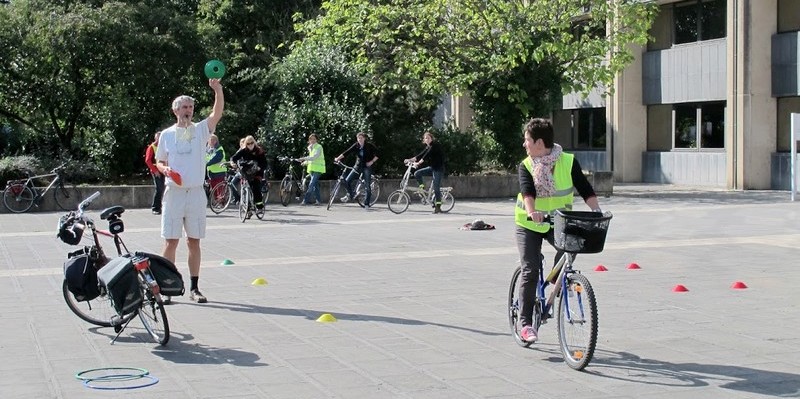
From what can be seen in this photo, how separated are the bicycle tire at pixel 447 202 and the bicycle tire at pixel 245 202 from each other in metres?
4.27

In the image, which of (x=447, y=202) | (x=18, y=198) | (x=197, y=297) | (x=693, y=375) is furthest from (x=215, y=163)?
(x=693, y=375)

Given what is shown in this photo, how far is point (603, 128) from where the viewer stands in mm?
38438

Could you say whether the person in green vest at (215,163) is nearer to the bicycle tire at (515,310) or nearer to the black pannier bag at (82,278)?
the black pannier bag at (82,278)

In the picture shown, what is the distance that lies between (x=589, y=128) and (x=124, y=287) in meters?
33.0

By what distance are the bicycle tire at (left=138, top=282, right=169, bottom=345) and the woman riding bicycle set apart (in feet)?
39.9

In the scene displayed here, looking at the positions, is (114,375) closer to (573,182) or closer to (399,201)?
(573,182)

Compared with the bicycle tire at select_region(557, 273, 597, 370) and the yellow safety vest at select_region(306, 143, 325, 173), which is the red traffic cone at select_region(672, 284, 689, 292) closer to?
the bicycle tire at select_region(557, 273, 597, 370)

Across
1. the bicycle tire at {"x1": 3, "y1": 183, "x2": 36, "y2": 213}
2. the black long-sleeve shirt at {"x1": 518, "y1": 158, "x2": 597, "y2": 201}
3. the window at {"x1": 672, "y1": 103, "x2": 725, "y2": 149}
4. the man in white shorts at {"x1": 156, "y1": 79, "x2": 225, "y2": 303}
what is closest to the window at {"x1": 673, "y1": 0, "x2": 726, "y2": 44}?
the window at {"x1": 672, "y1": 103, "x2": 725, "y2": 149}

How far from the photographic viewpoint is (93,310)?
8.81 metres

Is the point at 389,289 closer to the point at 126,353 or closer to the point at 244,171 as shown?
the point at 126,353

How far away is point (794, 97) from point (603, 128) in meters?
9.21

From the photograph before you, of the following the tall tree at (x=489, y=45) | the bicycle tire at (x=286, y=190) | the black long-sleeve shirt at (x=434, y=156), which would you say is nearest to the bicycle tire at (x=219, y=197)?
the bicycle tire at (x=286, y=190)

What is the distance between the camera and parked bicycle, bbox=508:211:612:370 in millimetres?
6781

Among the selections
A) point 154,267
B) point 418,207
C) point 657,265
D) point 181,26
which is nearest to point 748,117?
point 418,207
